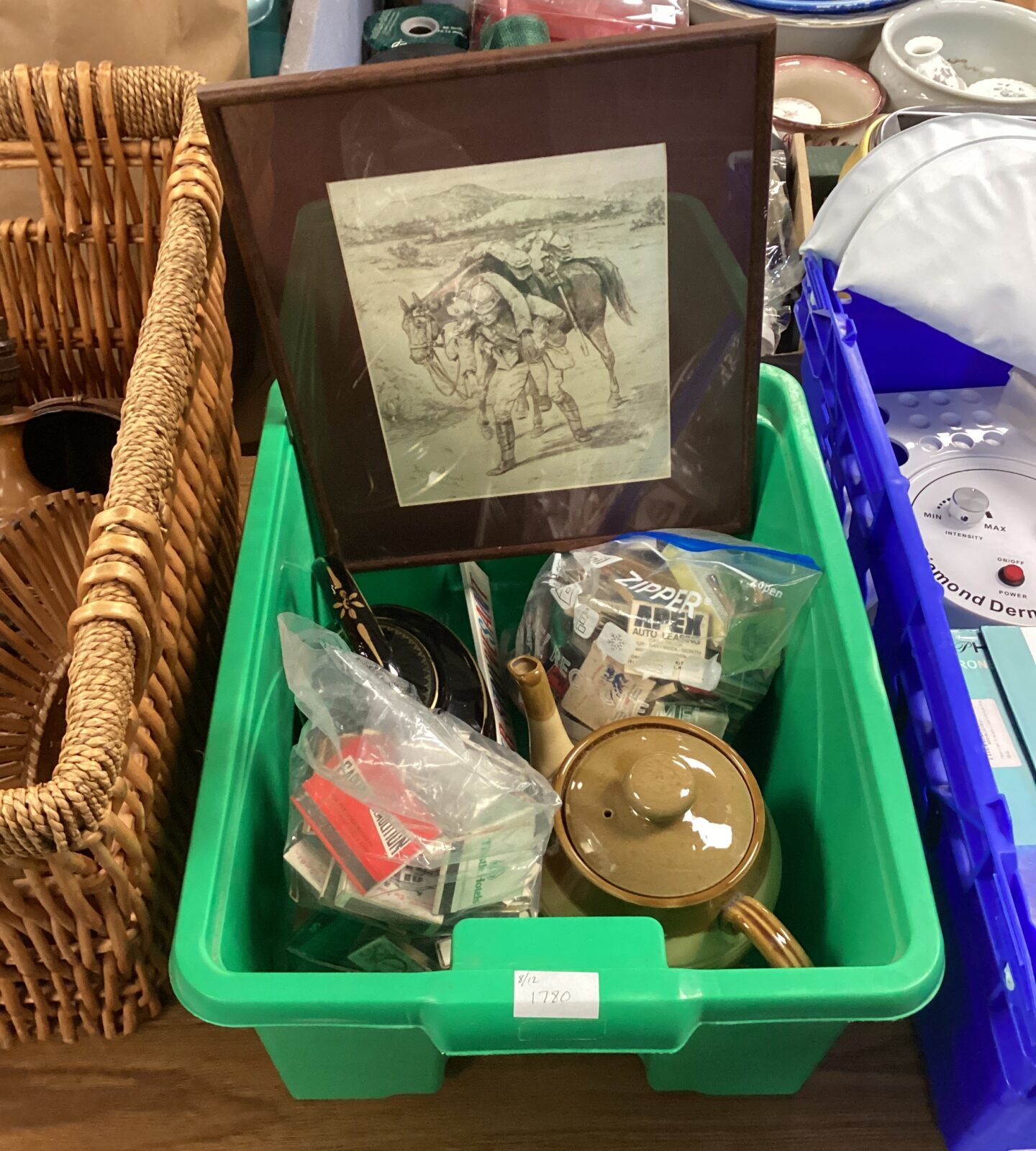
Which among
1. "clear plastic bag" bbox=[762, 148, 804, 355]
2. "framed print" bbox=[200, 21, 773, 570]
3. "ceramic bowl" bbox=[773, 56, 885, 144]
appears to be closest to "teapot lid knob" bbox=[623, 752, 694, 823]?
"framed print" bbox=[200, 21, 773, 570]

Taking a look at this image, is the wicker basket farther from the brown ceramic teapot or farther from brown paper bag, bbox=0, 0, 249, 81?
the brown ceramic teapot

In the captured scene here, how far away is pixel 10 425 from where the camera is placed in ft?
2.16

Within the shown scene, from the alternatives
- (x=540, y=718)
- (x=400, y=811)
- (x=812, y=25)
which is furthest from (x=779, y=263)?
(x=400, y=811)

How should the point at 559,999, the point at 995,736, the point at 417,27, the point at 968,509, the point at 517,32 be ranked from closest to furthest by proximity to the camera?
the point at 559,999 < the point at 995,736 < the point at 968,509 < the point at 517,32 < the point at 417,27

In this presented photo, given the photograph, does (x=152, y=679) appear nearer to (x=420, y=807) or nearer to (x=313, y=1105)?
(x=420, y=807)

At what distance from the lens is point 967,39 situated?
105cm

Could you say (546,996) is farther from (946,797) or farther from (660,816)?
(946,797)

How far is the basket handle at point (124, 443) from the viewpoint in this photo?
36cm

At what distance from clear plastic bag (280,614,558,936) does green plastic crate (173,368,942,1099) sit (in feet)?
0.12

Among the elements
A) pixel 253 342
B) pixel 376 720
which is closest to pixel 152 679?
pixel 376 720

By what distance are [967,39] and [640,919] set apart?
3.44 feet

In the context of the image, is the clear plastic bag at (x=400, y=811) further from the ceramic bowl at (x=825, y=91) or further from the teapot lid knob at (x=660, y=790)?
the ceramic bowl at (x=825, y=91)

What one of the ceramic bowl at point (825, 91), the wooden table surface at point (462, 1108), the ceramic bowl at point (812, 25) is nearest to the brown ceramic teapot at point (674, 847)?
the wooden table surface at point (462, 1108)

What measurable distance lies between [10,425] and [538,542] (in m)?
0.36
